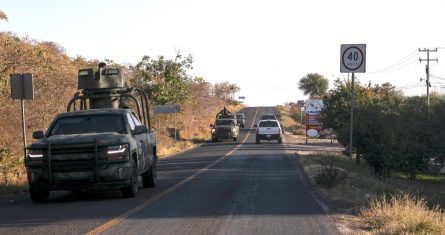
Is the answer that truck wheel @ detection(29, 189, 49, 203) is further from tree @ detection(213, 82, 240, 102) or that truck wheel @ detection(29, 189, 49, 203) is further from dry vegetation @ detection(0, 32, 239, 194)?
tree @ detection(213, 82, 240, 102)

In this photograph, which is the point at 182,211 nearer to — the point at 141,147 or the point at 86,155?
the point at 86,155

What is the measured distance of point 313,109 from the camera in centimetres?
4578

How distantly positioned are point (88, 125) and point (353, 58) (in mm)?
8164

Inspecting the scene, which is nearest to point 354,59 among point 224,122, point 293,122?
point 224,122

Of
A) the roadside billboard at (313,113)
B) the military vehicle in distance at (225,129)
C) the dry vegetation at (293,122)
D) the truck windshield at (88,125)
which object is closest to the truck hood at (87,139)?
the truck windshield at (88,125)

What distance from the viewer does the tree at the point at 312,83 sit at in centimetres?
13350

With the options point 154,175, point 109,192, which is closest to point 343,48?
point 154,175

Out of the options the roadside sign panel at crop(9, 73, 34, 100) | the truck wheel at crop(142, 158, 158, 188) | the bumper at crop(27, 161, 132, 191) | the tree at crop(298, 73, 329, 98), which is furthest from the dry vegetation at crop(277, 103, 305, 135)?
the bumper at crop(27, 161, 132, 191)

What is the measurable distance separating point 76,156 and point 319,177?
6.47 m

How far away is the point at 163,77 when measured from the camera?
170ft

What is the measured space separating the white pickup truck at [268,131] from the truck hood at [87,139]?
3472 cm

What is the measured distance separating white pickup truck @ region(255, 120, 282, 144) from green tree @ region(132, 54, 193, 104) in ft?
27.2

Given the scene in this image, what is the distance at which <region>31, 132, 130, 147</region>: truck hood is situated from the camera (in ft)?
41.0

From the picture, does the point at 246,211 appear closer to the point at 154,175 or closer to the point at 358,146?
the point at 154,175
